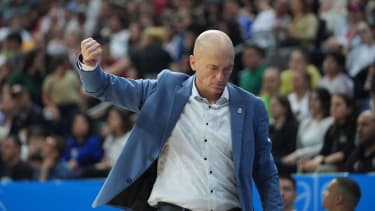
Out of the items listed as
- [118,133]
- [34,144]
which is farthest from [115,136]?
[34,144]

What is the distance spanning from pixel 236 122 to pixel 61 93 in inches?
380

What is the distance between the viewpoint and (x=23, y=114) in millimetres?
13891

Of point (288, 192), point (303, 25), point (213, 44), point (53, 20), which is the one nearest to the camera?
point (213, 44)

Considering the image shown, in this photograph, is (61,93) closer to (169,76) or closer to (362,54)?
(362,54)

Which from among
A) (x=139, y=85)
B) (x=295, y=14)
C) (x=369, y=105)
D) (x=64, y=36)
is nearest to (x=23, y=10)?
(x=64, y=36)

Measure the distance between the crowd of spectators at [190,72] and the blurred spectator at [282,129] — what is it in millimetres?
13

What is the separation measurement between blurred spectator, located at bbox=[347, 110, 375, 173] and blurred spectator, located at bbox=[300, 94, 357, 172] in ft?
0.80

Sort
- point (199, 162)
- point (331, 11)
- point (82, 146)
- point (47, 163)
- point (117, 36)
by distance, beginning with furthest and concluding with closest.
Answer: point (117, 36)
point (331, 11)
point (82, 146)
point (47, 163)
point (199, 162)

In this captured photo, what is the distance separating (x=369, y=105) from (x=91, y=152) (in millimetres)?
3484

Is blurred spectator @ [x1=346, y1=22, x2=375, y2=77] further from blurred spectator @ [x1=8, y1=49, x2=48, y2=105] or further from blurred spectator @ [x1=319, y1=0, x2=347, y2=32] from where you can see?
blurred spectator @ [x1=8, y1=49, x2=48, y2=105]

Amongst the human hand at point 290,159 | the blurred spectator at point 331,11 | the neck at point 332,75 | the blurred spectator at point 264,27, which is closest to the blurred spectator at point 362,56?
the neck at point 332,75

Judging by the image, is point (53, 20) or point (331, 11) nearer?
point (331, 11)

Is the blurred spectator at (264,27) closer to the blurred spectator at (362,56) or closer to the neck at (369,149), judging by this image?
the blurred spectator at (362,56)

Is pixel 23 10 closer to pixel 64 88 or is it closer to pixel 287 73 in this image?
pixel 64 88
